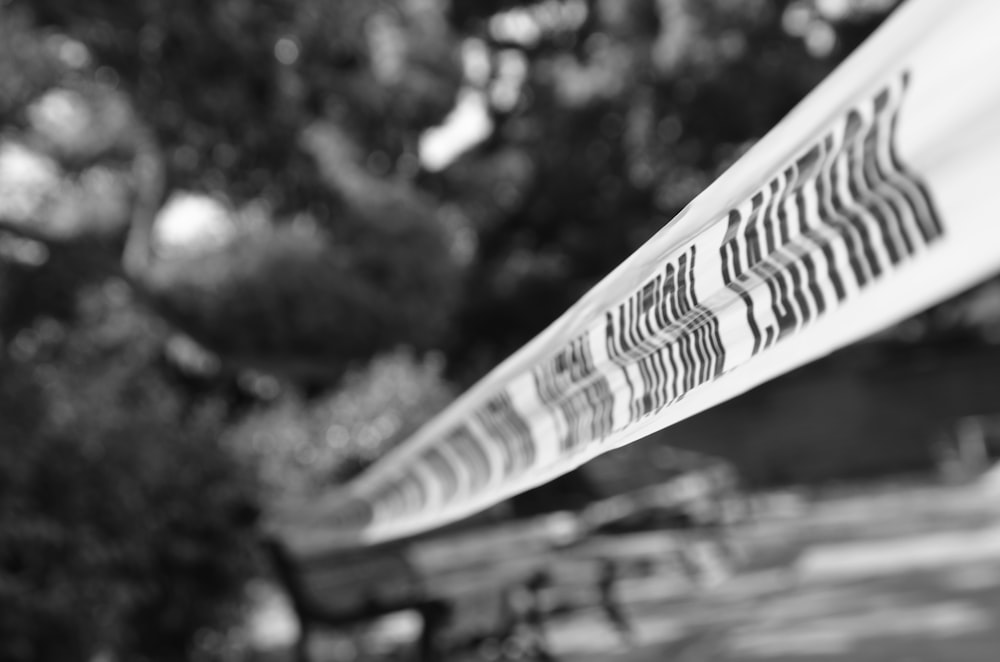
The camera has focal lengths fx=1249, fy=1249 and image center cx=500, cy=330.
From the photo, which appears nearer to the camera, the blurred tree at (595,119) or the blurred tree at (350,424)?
the blurred tree at (350,424)

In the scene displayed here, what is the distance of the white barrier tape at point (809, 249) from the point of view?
1.81 metres

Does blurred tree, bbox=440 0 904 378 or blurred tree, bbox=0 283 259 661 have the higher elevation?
blurred tree, bbox=440 0 904 378

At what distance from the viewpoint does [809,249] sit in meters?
2.27

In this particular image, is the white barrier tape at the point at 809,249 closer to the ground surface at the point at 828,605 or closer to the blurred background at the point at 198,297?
the blurred background at the point at 198,297

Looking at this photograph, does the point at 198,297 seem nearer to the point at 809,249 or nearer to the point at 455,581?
the point at 455,581

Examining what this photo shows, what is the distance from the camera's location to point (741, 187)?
7.57 feet

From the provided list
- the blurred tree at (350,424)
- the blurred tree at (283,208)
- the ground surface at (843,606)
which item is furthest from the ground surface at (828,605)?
the blurred tree at (283,208)

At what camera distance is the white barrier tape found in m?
1.81

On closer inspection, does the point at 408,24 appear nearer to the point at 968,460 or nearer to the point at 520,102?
the point at 520,102

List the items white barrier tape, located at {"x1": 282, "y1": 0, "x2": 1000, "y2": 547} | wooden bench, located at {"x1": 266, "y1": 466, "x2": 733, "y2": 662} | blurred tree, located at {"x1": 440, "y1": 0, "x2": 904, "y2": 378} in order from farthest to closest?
blurred tree, located at {"x1": 440, "y1": 0, "x2": 904, "y2": 378} < wooden bench, located at {"x1": 266, "y1": 466, "x2": 733, "y2": 662} < white barrier tape, located at {"x1": 282, "y1": 0, "x2": 1000, "y2": 547}

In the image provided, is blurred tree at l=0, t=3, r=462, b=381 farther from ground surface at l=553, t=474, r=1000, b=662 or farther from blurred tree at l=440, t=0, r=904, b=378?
Result: blurred tree at l=440, t=0, r=904, b=378

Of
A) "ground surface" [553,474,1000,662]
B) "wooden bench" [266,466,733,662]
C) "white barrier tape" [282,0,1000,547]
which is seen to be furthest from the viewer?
"ground surface" [553,474,1000,662]

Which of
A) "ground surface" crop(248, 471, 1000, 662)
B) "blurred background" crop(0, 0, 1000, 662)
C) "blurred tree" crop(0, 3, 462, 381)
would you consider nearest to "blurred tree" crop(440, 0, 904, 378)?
"blurred background" crop(0, 0, 1000, 662)

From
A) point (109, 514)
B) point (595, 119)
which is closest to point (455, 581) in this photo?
point (109, 514)
